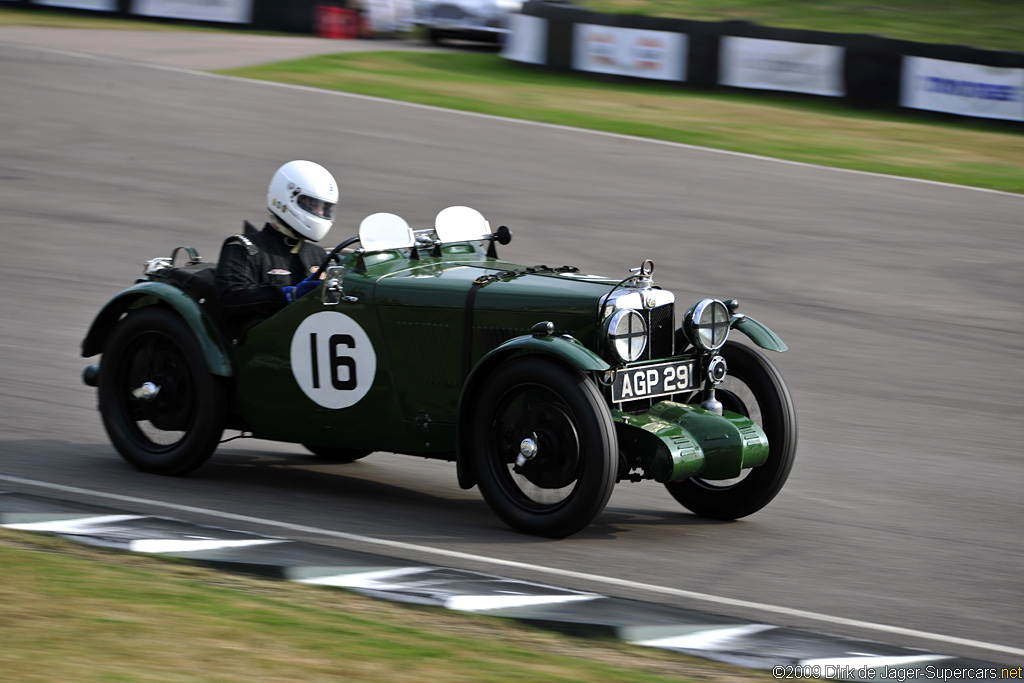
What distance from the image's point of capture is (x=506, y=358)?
589cm

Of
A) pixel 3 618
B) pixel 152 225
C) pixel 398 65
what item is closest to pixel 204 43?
pixel 398 65

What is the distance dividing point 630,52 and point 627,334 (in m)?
18.9

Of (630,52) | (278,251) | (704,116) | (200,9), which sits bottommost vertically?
(278,251)

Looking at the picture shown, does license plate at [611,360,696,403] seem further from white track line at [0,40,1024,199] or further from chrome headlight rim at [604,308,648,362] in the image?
white track line at [0,40,1024,199]

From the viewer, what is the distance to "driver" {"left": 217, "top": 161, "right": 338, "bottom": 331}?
22.1 ft

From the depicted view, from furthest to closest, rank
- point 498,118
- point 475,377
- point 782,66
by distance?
point 782,66 → point 498,118 → point 475,377

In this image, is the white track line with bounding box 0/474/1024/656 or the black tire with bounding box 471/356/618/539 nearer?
the white track line with bounding box 0/474/1024/656

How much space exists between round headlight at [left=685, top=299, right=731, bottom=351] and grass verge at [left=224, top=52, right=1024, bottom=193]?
12.7m

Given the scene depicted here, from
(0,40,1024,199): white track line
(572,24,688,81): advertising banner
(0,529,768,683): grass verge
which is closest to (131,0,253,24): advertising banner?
(0,40,1024,199): white track line

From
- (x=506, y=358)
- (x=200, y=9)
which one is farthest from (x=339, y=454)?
(x=200, y=9)

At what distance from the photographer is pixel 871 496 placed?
23.0 feet

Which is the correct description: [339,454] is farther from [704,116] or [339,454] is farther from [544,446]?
[704,116]

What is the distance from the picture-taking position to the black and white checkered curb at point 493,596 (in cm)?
455

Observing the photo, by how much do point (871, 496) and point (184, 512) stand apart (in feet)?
11.7
